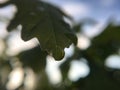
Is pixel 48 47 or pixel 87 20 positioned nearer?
pixel 48 47

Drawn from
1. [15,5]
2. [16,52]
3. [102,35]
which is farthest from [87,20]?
[15,5]

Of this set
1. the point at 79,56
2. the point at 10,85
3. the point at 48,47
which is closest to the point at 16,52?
the point at 10,85

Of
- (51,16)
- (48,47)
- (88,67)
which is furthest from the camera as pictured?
(88,67)

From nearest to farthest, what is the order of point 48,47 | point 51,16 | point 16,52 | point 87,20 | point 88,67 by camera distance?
point 48,47
point 51,16
point 88,67
point 16,52
point 87,20

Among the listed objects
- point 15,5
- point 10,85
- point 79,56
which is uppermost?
point 15,5

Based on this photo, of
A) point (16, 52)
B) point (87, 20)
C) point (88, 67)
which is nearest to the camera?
point (88, 67)

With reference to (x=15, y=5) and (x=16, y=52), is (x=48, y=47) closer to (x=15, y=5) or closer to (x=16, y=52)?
(x=15, y=5)

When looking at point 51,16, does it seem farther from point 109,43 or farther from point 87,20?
point 87,20

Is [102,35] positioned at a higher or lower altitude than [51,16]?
lower

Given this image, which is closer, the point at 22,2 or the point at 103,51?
the point at 22,2
